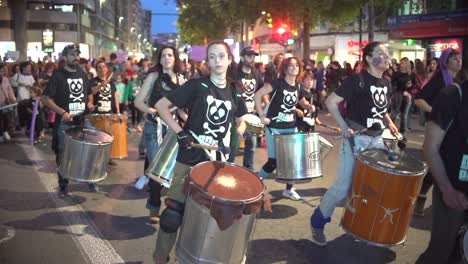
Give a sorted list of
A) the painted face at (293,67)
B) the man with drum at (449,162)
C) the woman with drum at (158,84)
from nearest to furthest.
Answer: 1. the man with drum at (449,162)
2. the woman with drum at (158,84)
3. the painted face at (293,67)

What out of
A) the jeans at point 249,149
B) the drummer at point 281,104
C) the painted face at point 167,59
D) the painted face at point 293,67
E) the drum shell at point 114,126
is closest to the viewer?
the painted face at point 167,59

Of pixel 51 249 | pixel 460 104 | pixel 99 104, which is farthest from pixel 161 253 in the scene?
pixel 99 104

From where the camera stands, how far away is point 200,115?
3.87 metres

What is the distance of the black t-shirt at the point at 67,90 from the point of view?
21.7ft

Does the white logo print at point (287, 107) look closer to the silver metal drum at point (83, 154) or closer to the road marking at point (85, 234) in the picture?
the silver metal drum at point (83, 154)

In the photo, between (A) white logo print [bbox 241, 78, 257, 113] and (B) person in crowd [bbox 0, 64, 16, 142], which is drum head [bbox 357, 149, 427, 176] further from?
(B) person in crowd [bbox 0, 64, 16, 142]

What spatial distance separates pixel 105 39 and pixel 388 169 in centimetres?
9934

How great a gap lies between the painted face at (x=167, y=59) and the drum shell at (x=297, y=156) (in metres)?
1.59

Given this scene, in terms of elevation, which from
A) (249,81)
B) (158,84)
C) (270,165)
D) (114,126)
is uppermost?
(249,81)

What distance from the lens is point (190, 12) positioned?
48531 mm

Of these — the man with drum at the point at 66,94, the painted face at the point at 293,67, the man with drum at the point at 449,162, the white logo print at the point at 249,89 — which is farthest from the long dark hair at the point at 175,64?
the man with drum at the point at 449,162

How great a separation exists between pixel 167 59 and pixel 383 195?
3.11 m

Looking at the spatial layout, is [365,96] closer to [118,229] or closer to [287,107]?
[287,107]

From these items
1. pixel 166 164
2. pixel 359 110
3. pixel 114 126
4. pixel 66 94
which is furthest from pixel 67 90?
pixel 359 110
